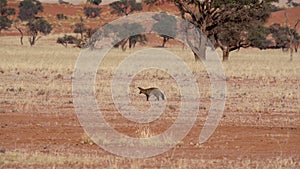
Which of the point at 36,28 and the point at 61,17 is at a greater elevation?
the point at 36,28

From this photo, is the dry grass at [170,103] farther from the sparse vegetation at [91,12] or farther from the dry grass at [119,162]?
the sparse vegetation at [91,12]

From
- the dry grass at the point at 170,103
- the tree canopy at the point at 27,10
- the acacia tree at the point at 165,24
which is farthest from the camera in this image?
the tree canopy at the point at 27,10

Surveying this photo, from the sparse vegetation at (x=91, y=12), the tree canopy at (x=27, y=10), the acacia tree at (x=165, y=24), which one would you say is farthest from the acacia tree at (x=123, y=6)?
the acacia tree at (x=165, y=24)

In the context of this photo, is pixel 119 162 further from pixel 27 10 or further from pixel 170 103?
pixel 27 10

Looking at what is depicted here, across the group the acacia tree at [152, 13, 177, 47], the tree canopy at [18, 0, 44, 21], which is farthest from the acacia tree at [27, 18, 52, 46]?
the acacia tree at [152, 13, 177, 47]

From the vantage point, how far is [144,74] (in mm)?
29797

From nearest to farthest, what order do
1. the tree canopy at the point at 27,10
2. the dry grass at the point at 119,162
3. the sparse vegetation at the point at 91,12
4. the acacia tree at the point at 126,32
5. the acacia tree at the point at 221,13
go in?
the dry grass at the point at 119,162 → the acacia tree at the point at 221,13 → the acacia tree at the point at 126,32 → the tree canopy at the point at 27,10 → the sparse vegetation at the point at 91,12

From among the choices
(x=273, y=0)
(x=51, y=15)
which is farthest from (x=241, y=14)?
(x=51, y=15)

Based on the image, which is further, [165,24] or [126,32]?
[126,32]

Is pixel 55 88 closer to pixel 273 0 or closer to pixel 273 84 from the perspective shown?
pixel 273 84

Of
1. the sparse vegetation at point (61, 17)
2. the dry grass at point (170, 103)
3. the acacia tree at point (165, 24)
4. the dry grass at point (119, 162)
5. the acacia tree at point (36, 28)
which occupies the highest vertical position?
the dry grass at point (119, 162)

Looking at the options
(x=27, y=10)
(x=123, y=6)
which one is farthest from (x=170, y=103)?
(x=123, y=6)

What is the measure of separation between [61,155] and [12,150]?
35.1 inches

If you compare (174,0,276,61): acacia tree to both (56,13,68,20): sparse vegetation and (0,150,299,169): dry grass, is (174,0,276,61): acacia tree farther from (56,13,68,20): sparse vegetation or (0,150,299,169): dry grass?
(56,13,68,20): sparse vegetation
